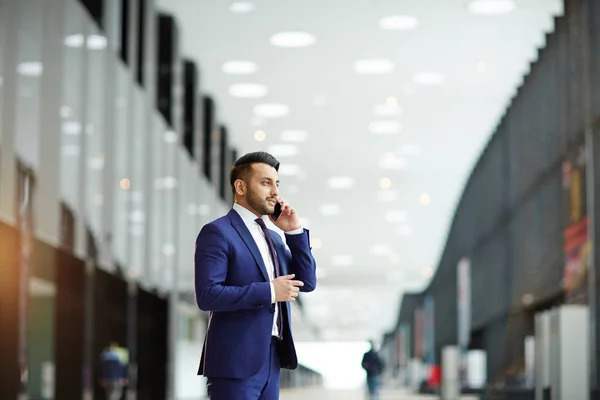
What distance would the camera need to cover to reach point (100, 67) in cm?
1421

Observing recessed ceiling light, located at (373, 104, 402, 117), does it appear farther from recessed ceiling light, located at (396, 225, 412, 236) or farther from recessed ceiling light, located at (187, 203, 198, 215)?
recessed ceiling light, located at (396, 225, 412, 236)

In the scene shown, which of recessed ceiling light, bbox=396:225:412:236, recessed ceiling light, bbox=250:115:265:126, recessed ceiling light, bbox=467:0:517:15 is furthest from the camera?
recessed ceiling light, bbox=396:225:412:236

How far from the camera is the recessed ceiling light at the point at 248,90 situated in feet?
66.2

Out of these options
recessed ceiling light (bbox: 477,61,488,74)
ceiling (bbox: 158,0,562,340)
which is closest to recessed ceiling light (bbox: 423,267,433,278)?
ceiling (bbox: 158,0,562,340)

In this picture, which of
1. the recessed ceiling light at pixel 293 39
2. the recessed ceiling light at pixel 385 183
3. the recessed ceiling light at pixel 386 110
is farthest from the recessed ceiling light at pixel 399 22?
the recessed ceiling light at pixel 385 183

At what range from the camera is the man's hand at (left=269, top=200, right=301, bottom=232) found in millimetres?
4215

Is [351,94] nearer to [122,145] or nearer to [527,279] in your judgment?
[527,279]

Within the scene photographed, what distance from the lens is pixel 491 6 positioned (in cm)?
1591

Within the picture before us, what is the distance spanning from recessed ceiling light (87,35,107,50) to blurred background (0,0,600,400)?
39 mm

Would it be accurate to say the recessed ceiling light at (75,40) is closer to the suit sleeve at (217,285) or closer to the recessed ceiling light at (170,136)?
the recessed ceiling light at (170,136)

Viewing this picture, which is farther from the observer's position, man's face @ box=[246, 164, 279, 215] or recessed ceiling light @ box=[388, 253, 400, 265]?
recessed ceiling light @ box=[388, 253, 400, 265]

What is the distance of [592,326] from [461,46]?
5.74 metres

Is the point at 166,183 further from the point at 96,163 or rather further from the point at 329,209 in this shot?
the point at 329,209

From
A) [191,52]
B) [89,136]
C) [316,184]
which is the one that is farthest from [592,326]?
[316,184]
